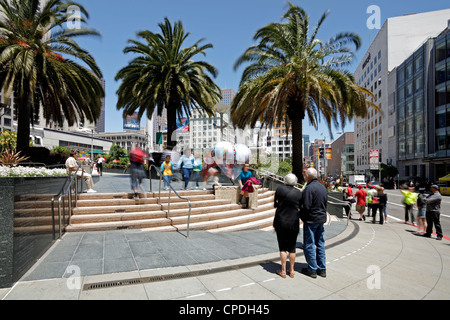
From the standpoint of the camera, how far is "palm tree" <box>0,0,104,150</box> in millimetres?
10461

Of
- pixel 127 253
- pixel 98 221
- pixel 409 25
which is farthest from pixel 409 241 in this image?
pixel 409 25

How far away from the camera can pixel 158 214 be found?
755 cm

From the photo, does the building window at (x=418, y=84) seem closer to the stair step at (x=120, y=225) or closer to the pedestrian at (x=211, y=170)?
the pedestrian at (x=211, y=170)

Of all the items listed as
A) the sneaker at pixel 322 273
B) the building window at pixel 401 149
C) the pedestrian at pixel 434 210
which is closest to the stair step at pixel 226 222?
the sneaker at pixel 322 273

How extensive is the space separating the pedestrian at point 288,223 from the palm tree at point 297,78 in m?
8.42

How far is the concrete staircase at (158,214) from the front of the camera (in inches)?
270

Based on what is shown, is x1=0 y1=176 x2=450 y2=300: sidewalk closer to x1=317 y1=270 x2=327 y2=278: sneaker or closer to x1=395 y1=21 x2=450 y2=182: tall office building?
x1=317 y1=270 x2=327 y2=278: sneaker

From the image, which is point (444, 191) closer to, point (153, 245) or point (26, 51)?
point (153, 245)

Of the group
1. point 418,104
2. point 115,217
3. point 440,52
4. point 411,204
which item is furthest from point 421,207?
point 418,104

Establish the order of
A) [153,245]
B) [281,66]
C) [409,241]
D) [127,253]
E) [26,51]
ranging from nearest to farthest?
[127,253] → [153,245] → [409,241] → [26,51] → [281,66]

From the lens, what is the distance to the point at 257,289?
12.8ft

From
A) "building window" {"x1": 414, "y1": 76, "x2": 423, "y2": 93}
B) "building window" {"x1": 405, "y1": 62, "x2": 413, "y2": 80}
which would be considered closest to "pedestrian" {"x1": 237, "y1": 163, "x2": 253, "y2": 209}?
"building window" {"x1": 414, "y1": 76, "x2": 423, "y2": 93}

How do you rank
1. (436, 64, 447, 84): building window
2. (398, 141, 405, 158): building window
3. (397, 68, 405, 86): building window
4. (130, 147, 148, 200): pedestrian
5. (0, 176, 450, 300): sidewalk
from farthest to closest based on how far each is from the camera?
(398, 141, 405, 158): building window → (397, 68, 405, 86): building window → (436, 64, 447, 84): building window → (130, 147, 148, 200): pedestrian → (0, 176, 450, 300): sidewalk
